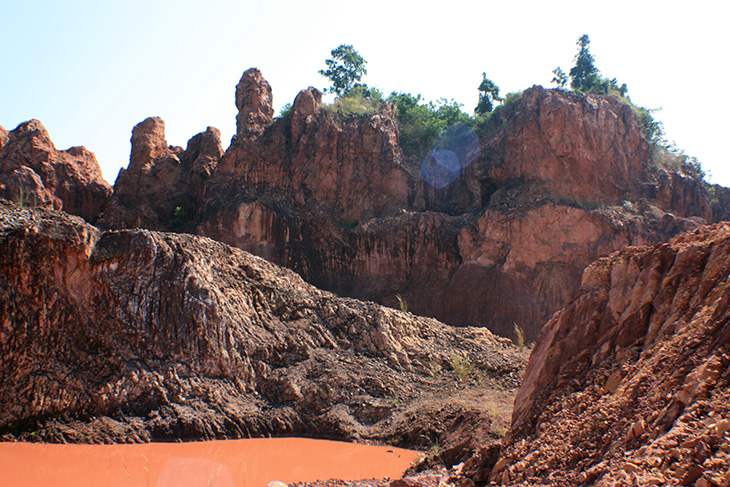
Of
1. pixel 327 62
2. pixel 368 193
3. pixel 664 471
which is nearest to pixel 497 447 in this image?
pixel 664 471

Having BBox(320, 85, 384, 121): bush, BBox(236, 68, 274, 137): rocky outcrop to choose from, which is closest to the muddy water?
BBox(320, 85, 384, 121): bush

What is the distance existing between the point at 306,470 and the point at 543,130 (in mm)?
18912

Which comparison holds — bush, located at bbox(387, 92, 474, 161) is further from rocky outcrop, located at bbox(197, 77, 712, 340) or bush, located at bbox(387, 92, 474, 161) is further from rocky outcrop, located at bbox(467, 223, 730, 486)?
rocky outcrop, located at bbox(467, 223, 730, 486)

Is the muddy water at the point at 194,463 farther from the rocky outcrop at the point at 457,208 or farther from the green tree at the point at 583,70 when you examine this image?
the green tree at the point at 583,70

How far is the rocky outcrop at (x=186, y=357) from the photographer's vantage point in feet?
26.3

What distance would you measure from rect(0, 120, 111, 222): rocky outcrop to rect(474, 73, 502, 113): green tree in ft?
60.1

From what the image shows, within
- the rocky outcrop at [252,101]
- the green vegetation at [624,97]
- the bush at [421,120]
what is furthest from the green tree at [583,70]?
the rocky outcrop at [252,101]

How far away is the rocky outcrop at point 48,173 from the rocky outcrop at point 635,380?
20932mm

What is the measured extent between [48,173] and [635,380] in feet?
80.5

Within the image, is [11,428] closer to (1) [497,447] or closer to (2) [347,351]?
(2) [347,351]

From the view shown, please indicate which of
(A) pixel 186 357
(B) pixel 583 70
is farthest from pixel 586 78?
(A) pixel 186 357

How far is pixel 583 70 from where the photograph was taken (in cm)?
2666

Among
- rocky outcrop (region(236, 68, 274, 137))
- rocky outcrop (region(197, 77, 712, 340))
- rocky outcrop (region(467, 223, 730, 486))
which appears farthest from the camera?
rocky outcrop (region(236, 68, 274, 137))

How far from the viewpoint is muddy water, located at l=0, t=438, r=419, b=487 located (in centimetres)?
598
